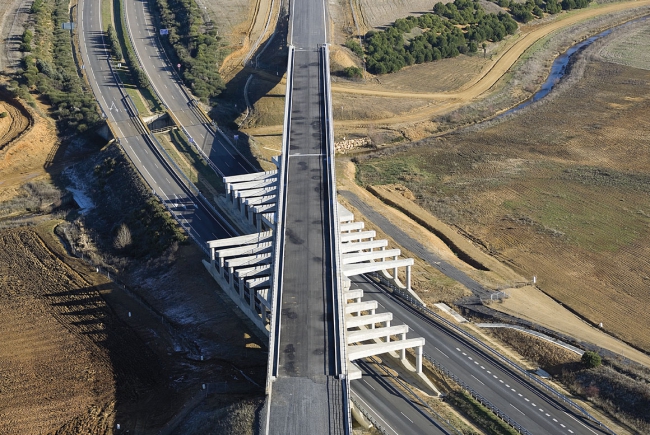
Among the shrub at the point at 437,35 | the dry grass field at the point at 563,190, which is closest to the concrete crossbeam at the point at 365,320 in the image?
the dry grass field at the point at 563,190

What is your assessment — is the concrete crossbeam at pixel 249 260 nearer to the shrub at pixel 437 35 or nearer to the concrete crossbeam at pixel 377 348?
the concrete crossbeam at pixel 377 348

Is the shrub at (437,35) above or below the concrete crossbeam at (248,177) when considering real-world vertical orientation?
above

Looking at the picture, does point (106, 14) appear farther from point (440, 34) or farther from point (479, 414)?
point (479, 414)

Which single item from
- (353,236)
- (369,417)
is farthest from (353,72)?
(369,417)

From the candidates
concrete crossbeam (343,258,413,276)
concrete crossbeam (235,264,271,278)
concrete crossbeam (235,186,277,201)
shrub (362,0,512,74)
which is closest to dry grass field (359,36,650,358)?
concrete crossbeam (343,258,413,276)

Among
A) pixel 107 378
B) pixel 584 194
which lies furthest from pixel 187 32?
pixel 107 378
